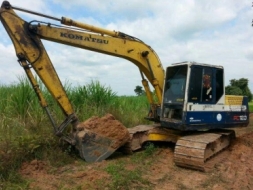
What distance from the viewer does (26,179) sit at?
4852mm

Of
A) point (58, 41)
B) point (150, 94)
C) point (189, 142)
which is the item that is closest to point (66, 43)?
point (58, 41)

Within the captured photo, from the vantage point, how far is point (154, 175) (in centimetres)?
551

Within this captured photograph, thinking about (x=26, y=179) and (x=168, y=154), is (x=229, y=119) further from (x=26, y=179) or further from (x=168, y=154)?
(x=26, y=179)

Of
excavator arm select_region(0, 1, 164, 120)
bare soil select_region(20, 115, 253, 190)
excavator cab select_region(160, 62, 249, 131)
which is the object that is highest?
excavator arm select_region(0, 1, 164, 120)

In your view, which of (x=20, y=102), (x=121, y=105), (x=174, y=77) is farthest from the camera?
(x=121, y=105)

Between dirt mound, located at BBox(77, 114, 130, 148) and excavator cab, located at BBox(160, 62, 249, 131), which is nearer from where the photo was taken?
dirt mound, located at BBox(77, 114, 130, 148)

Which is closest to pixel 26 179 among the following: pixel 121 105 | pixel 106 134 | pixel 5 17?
pixel 106 134

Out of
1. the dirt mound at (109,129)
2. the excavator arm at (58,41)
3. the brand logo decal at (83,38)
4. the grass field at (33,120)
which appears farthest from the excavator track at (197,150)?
the brand logo decal at (83,38)

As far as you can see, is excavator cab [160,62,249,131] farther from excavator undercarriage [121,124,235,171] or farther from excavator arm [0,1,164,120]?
excavator arm [0,1,164,120]

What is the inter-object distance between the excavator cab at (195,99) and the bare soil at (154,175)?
0.90 m


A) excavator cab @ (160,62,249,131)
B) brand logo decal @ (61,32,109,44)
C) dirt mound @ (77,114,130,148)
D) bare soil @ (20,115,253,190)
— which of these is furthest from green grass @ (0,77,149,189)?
excavator cab @ (160,62,249,131)

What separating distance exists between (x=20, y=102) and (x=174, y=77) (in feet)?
13.7

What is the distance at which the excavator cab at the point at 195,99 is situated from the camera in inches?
253

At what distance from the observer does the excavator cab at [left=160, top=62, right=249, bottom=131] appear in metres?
6.41
